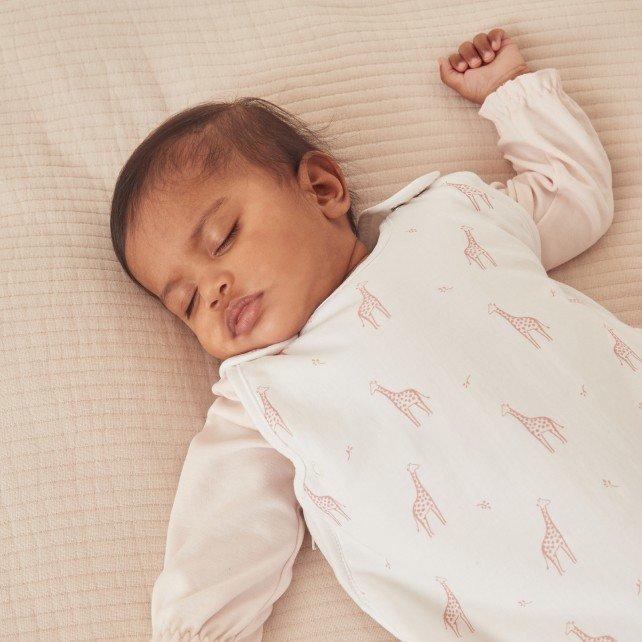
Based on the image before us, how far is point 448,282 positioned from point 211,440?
1.38 ft

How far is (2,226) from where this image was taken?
1346 millimetres

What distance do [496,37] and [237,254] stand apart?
765 millimetres

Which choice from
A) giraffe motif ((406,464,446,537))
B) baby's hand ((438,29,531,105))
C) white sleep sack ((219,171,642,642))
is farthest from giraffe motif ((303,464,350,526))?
baby's hand ((438,29,531,105))

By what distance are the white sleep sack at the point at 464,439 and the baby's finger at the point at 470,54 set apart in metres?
0.47

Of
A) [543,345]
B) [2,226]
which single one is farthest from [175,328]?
[543,345]

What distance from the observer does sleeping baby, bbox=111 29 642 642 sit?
3.35 ft

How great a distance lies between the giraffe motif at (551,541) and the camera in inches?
39.5

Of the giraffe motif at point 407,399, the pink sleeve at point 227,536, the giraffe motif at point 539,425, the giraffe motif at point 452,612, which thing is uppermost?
the giraffe motif at point 539,425

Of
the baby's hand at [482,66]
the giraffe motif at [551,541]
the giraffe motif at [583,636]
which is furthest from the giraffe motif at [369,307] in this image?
the baby's hand at [482,66]

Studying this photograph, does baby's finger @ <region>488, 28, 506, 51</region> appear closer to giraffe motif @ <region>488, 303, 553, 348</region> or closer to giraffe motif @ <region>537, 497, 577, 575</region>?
giraffe motif @ <region>488, 303, 553, 348</region>

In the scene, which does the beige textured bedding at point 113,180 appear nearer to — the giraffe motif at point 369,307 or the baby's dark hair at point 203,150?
the baby's dark hair at point 203,150

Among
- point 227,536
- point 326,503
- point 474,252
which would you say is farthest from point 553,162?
point 227,536

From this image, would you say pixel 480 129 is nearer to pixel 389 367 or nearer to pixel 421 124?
pixel 421 124

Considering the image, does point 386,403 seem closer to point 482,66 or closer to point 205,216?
point 205,216
